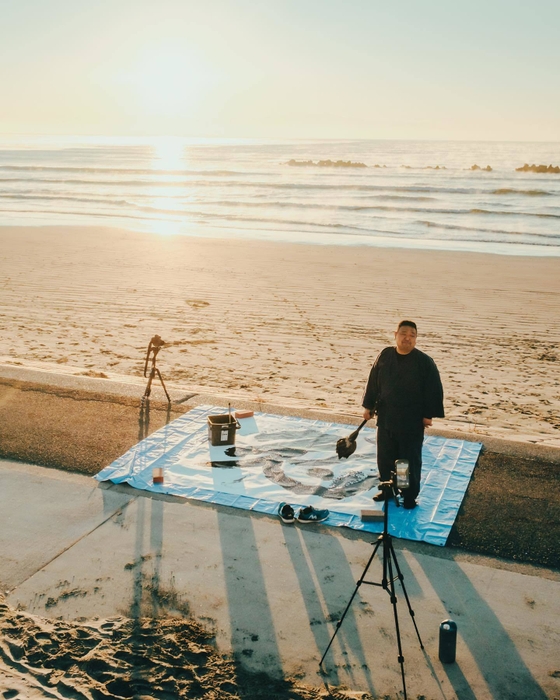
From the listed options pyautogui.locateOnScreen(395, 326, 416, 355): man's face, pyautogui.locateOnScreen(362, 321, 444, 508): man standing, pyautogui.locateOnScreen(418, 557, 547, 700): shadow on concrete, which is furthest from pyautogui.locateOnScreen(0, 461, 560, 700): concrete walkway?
pyautogui.locateOnScreen(395, 326, 416, 355): man's face

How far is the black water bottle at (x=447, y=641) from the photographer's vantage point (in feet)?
13.5

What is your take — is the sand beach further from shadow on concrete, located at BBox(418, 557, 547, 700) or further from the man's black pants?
the man's black pants

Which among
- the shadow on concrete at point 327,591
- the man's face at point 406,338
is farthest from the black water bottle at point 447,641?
the man's face at point 406,338

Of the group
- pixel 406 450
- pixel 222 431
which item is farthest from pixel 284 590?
pixel 222 431

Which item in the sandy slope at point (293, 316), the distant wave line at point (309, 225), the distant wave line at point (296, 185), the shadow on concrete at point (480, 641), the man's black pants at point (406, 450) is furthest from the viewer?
the distant wave line at point (296, 185)

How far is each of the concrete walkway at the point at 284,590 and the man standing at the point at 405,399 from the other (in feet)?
2.95

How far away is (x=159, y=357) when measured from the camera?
11195 mm

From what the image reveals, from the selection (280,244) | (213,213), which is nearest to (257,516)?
(280,244)

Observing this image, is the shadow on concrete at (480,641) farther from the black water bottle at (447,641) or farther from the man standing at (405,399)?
the man standing at (405,399)

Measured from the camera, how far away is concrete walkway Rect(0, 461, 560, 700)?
4.14 metres

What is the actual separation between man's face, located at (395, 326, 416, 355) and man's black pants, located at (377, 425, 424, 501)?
76cm

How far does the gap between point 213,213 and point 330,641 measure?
1272 inches

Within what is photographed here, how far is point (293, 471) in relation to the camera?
6852 mm

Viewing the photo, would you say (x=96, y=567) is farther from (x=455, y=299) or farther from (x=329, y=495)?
(x=455, y=299)
